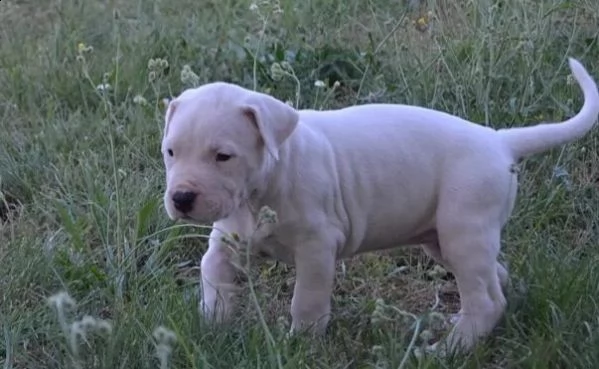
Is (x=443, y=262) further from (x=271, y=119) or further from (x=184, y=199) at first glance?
(x=184, y=199)

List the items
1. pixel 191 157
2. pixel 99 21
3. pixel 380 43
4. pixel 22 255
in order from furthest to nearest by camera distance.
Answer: pixel 99 21
pixel 380 43
pixel 22 255
pixel 191 157

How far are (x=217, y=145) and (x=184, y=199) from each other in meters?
0.18

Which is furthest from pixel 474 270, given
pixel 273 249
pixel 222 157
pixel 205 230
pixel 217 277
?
pixel 205 230

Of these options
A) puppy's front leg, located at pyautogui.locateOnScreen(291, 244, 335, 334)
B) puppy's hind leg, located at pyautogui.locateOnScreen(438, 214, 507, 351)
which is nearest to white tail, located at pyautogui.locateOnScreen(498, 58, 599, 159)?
puppy's hind leg, located at pyautogui.locateOnScreen(438, 214, 507, 351)

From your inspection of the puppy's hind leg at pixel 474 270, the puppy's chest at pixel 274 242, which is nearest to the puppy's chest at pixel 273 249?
the puppy's chest at pixel 274 242

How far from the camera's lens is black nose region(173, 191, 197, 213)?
337 cm

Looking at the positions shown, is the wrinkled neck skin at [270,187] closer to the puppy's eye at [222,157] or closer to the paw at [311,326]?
the puppy's eye at [222,157]

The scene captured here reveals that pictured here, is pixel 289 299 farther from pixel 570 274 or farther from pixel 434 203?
pixel 570 274

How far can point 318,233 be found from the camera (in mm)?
3699

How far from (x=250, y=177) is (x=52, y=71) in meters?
3.00

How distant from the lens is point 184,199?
337cm

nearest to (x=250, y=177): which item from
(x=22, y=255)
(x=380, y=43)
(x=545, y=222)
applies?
(x=22, y=255)

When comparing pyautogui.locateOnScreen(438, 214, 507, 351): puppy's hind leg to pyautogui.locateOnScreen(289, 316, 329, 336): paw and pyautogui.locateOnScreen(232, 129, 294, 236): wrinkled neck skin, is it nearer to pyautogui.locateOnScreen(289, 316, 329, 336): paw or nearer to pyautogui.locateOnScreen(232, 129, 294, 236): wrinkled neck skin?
pyautogui.locateOnScreen(289, 316, 329, 336): paw

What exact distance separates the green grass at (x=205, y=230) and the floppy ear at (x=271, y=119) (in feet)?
1.42
